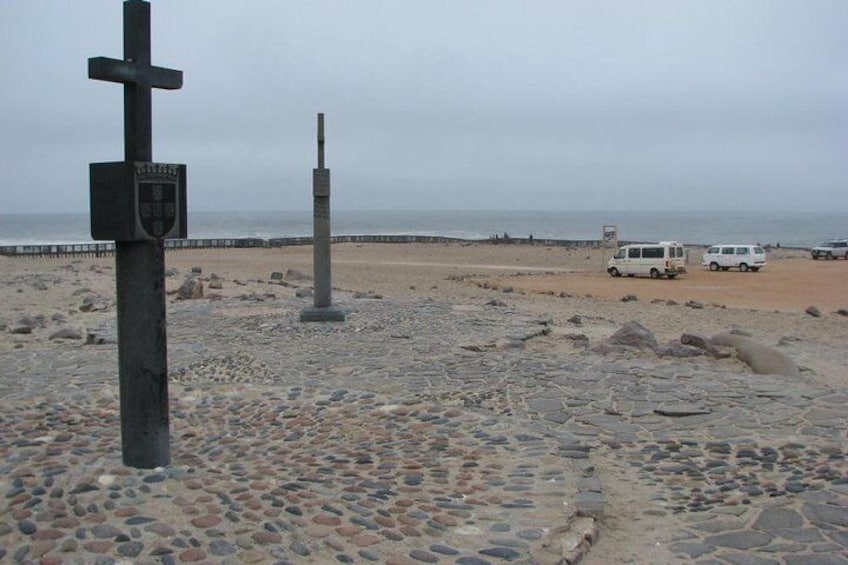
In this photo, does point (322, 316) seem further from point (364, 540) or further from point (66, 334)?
point (364, 540)

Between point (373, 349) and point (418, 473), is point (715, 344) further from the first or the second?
point (418, 473)

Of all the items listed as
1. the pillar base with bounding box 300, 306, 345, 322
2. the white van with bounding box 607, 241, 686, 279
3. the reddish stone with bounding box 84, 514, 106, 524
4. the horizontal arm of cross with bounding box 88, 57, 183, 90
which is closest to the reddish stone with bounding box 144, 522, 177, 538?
the reddish stone with bounding box 84, 514, 106, 524

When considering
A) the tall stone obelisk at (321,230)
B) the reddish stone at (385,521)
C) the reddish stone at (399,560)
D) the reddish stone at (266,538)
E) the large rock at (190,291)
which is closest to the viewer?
the reddish stone at (399,560)

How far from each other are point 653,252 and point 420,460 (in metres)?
29.1

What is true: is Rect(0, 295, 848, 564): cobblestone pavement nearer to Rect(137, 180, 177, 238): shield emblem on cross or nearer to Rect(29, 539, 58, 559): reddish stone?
Rect(29, 539, 58, 559): reddish stone

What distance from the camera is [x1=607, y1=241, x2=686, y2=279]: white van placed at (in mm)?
32406

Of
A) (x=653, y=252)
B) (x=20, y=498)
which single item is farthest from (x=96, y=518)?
(x=653, y=252)

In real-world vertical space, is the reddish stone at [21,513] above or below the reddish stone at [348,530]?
above

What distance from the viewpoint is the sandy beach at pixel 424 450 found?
4188 millimetres

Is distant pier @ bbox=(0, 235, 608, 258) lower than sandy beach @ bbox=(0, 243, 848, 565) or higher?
higher

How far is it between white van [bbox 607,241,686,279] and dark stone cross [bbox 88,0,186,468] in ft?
96.5

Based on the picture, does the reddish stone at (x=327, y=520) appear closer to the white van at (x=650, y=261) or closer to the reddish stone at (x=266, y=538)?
the reddish stone at (x=266, y=538)

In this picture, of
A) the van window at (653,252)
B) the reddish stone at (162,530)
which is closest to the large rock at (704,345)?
the reddish stone at (162,530)

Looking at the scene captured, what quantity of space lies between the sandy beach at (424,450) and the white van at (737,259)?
2673 centimetres
